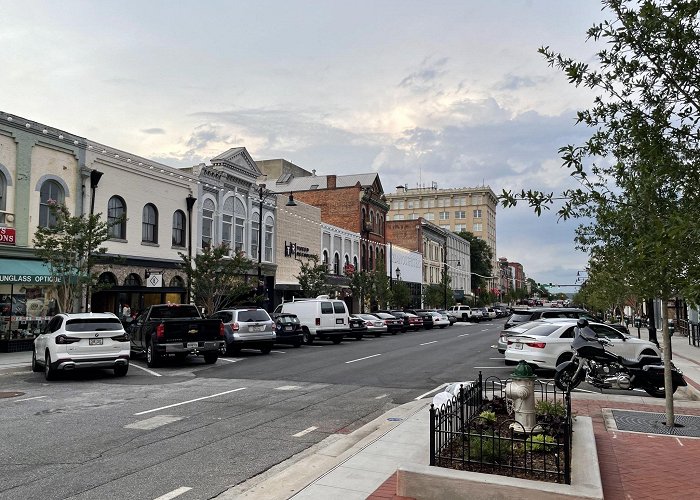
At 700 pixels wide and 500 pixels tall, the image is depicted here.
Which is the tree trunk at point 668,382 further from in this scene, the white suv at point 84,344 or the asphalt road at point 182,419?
the white suv at point 84,344

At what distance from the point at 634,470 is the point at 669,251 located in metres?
3.00

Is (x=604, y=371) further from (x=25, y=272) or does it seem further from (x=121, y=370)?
(x=25, y=272)

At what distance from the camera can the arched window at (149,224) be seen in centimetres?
2962

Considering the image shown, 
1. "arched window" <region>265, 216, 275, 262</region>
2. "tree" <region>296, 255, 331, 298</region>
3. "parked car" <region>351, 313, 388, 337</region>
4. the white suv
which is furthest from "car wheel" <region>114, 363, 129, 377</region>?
"arched window" <region>265, 216, 275, 262</region>

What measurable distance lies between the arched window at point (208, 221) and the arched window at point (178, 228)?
1.74 meters

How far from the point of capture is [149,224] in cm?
3002

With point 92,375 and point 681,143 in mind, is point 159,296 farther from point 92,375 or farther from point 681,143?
point 681,143

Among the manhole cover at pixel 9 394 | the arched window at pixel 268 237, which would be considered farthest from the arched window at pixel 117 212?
the manhole cover at pixel 9 394

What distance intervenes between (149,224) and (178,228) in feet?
7.74

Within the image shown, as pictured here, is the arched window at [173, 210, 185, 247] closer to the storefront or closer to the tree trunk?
the storefront

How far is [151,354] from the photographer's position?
17891 millimetres

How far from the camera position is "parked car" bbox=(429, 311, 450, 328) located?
48.2 m

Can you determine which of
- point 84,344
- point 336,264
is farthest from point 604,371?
point 336,264

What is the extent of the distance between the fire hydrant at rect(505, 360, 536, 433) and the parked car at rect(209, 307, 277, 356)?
15504 millimetres
